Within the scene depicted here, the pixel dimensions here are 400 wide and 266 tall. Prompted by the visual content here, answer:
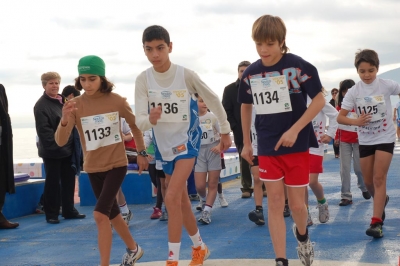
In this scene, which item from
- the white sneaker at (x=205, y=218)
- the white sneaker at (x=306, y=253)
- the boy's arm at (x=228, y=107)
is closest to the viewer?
the white sneaker at (x=306, y=253)

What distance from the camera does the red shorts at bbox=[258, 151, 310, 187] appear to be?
15.1 feet

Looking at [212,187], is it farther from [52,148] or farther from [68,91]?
[68,91]

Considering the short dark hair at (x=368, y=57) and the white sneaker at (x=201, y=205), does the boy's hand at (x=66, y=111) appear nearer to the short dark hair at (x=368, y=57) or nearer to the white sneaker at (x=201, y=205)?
the short dark hair at (x=368, y=57)

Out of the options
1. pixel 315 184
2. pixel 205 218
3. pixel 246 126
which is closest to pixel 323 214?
pixel 315 184

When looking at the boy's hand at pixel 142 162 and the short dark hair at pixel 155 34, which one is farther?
the boy's hand at pixel 142 162

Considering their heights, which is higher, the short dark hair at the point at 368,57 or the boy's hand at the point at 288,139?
the short dark hair at the point at 368,57

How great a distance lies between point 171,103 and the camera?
4.99 metres

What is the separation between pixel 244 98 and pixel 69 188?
4.65 m

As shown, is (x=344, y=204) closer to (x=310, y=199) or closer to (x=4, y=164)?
(x=310, y=199)

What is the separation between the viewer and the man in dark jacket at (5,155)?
8.01 metres

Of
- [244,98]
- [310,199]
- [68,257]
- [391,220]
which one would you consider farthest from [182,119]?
[310,199]

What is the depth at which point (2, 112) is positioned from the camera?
799 cm

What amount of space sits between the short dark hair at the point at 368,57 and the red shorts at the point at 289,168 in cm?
185

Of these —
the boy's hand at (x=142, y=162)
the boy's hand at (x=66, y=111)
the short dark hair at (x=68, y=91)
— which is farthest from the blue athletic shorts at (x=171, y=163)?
the short dark hair at (x=68, y=91)
